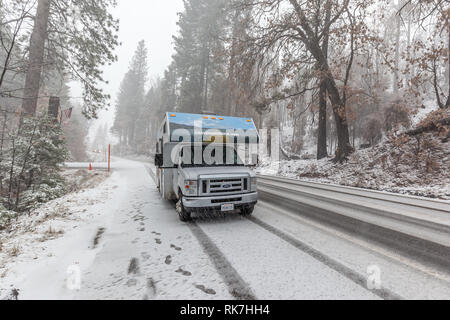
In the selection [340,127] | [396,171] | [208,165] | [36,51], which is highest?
[36,51]

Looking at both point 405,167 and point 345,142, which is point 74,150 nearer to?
point 345,142

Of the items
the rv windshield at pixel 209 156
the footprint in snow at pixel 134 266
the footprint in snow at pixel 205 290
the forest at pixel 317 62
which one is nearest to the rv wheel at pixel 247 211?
the rv windshield at pixel 209 156

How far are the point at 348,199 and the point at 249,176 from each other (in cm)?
421

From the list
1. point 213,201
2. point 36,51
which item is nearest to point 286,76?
point 213,201

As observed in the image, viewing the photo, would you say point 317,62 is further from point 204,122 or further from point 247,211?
point 247,211

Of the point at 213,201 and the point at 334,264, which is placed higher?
the point at 213,201

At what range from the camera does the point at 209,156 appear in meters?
6.38

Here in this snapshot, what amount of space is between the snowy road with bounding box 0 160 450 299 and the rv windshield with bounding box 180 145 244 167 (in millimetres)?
1785

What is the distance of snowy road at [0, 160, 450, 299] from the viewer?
2627 mm

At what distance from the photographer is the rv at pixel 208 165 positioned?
5242 mm

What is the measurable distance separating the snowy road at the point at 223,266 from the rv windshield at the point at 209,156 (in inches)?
70.3

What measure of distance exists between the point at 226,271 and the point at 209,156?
3.70m

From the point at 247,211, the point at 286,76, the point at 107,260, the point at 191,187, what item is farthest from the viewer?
the point at 286,76

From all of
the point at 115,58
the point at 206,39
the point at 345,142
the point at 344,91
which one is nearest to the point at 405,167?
the point at 345,142
